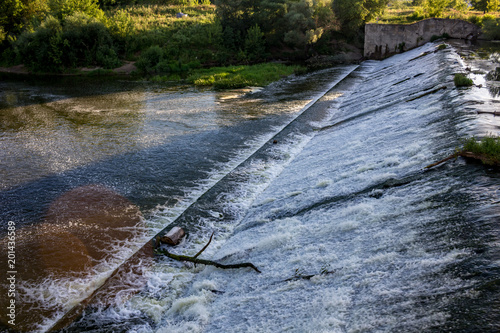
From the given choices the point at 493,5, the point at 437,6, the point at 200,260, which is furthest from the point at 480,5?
the point at 200,260

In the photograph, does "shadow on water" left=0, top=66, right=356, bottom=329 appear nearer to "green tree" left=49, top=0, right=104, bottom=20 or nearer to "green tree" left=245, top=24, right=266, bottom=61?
"green tree" left=245, top=24, right=266, bottom=61

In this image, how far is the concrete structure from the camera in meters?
Answer: 31.8

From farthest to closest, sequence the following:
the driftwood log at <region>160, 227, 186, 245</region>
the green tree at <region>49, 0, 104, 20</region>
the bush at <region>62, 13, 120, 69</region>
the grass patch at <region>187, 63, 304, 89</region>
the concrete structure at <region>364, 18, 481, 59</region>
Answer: the green tree at <region>49, 0, 104, 20</region>, the bush at <region>62, 13, 120, 69</region>, the concrete structure at <region>364, 18, 481, 59</region>, the grass patch at <region>187, 63, 304, 89</region>, the driftwood log at <region>160, 227, 186, 245</region>

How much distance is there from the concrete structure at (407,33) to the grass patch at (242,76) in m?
9.38

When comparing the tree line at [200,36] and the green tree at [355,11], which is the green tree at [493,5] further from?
the green tree at [355,11]

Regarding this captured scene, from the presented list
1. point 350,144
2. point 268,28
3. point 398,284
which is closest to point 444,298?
point 398,284

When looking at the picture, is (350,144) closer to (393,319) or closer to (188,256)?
(188,256)

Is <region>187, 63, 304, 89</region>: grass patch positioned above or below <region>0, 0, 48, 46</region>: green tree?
below

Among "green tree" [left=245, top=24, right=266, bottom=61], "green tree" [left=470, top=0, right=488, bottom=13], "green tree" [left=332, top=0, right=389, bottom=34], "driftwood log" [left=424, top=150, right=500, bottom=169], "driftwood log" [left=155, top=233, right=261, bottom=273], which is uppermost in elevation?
"green tree" [left=470, top=0, right=488, bottom=13]

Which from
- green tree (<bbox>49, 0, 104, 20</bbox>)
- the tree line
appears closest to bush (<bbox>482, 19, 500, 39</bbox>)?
the tree line

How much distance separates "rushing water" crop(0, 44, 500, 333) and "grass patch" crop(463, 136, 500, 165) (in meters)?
0.24

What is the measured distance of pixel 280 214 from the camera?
8.42 m

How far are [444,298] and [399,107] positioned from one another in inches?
407

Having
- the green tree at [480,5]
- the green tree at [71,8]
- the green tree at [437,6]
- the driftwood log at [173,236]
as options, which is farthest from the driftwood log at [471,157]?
the green tree at [480,5]
